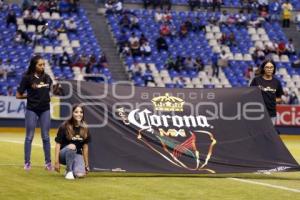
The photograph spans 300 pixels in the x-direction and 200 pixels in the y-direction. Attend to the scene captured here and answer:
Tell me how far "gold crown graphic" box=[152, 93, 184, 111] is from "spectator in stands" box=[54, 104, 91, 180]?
140 centimetres

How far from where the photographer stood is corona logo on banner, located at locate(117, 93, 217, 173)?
37.7 feet

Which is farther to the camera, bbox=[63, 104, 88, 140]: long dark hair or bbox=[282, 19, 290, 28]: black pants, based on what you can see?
bbox=[282, 19, 290, 28]: black pants

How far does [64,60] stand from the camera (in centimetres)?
2981

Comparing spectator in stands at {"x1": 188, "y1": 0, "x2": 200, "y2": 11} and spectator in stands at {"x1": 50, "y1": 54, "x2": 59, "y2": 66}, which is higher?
spectator in stands at {"x1": 188, "y1": 0, "x2": 200, "y2": 11}

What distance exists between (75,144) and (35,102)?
1.25m

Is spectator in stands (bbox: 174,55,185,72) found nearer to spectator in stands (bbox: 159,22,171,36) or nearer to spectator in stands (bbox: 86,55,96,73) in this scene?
spectator in stands (bbox: 159,22,171,36)

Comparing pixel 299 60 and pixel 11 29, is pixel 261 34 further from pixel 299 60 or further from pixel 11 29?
pixel 11 29

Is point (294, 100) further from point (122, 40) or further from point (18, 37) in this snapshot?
point (18, 37)

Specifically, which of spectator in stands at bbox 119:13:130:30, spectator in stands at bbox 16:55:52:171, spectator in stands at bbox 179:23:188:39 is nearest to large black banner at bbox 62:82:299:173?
spectator in stands at bbox 16:55:52:171

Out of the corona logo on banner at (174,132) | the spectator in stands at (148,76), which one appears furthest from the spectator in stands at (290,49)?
the corona logo on banner at (174,132)

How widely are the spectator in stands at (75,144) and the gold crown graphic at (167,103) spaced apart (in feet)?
4.61

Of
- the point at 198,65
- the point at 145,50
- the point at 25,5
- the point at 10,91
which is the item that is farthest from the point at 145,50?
the point at 10,91

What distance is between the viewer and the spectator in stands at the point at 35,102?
37.9ft

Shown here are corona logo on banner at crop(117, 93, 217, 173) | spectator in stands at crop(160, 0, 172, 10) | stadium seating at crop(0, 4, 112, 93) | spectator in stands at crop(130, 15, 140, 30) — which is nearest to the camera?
corona logo on banner at crop(117, 93, 217, 173)
